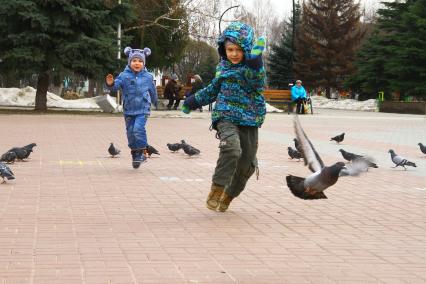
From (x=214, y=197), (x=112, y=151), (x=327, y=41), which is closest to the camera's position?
(x=214, y=197)

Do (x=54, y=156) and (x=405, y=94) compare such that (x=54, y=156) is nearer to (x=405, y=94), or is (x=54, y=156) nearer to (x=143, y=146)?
(x=143, y=146)

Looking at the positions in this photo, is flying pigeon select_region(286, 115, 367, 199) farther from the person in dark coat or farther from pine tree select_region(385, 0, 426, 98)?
pine tree select_region(385, 0, 426, 98)

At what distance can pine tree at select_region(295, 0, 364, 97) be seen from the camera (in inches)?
2542

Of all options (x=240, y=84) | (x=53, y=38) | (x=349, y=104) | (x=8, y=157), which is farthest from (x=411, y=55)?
(x=240, y=84)

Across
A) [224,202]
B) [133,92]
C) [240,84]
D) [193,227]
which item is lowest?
[193,227]

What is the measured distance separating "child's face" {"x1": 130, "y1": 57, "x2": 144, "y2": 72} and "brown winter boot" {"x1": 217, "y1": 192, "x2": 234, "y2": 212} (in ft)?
14.2

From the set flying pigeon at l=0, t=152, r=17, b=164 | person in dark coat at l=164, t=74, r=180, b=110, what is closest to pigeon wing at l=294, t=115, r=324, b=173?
flying pigeon at l=0, t=152, r=17, b=164

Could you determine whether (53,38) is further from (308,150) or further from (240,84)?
(308,150)

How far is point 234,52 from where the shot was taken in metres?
7.40

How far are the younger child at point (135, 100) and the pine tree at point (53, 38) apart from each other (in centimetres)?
1714

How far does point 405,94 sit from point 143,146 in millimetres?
37772

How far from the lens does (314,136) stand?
1981 cm

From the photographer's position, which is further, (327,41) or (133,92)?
(327,41)

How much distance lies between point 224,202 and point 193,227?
2.95ft
